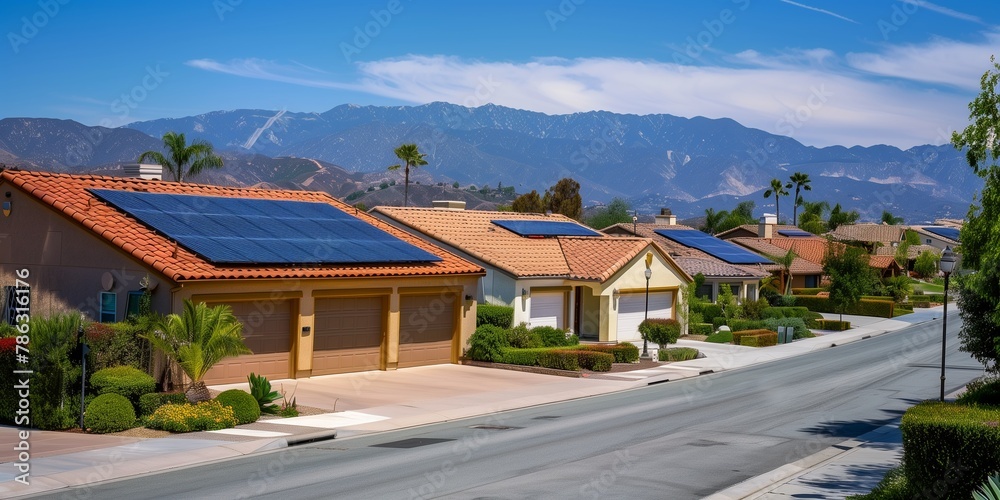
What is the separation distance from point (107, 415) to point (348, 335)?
1047 centimetres

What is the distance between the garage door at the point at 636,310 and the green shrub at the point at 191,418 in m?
24.9

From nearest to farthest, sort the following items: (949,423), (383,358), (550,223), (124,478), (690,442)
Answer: (949,423) < (124,478) < (690,442) < (383,358) < (550,223)

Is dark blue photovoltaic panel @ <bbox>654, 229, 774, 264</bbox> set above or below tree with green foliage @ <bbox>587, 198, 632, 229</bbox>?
below

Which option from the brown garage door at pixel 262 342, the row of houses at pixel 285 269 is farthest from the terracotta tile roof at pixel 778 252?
the brown garage door at pixel 262 342

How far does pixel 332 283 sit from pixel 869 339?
112ft

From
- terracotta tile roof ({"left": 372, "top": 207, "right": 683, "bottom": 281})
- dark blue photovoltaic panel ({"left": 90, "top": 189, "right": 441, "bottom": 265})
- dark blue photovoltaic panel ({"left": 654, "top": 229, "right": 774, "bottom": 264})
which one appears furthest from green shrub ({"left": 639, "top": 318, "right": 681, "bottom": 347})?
dark blue photovoltaic panel ({"left": 654, "top": 229, "right": 774, "bottom": 264})

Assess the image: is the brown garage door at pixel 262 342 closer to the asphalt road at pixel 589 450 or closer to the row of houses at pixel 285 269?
the row of houses at pixel 285 269

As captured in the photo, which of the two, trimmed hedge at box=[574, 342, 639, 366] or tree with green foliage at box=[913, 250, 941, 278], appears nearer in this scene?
trimmed hedge at box=[574, 342, 639, 366]

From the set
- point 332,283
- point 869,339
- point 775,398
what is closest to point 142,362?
point 332,283

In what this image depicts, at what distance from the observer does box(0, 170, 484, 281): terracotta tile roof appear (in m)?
25.0

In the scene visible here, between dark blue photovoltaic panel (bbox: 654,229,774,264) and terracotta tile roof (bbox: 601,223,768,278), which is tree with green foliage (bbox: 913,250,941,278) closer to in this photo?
dark blue photovoltaic panel (bbox: 654,229,774,264)

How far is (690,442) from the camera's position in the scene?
1997 cm

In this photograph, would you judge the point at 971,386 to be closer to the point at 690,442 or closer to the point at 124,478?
the point at 690,442

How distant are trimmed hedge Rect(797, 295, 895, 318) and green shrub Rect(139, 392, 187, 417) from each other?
54.1 meters
